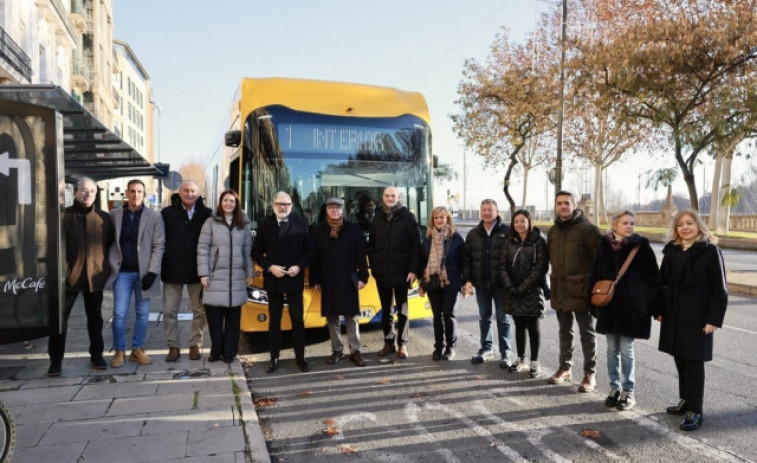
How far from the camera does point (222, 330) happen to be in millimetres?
6570

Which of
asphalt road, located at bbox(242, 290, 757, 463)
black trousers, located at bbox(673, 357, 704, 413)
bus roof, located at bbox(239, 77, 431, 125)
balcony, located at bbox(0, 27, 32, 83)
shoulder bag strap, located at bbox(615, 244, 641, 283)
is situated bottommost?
asphalt road, located at bbox(242, 290, 757, 463)

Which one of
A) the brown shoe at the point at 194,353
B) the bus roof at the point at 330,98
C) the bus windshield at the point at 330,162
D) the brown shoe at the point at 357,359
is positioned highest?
the bus roof at the point at 330,98

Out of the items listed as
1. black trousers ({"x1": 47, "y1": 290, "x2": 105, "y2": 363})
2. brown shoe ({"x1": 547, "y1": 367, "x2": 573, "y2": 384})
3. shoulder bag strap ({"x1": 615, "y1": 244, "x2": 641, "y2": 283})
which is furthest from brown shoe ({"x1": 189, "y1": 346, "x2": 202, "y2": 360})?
shoulder bag strap ({"x1": 615, "y1": 244, "x2": 641, "y2": 283})

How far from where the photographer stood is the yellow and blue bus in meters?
7.27

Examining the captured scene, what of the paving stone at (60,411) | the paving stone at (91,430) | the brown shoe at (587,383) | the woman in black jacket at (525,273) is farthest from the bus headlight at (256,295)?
the brown shoe at (587,383)

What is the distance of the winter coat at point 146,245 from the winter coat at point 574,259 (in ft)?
13.3

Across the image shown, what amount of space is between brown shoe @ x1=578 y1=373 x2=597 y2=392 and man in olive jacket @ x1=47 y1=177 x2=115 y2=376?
4.72 meters

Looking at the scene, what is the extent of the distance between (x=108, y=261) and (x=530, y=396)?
437cm

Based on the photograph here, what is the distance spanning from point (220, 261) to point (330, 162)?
1.94 m

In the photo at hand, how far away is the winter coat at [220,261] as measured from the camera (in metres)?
6.36

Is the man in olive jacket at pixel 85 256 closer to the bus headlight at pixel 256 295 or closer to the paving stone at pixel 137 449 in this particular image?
the bus headlight at pixel 256 295

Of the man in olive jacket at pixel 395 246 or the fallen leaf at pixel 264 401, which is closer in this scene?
the fallen leaf at pixel 264 401

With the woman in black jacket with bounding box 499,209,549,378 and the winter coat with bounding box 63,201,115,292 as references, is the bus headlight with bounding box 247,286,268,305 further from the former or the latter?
the woman in black jacket with bounding box 499,209,549,378

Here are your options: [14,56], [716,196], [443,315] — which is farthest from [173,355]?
[716,196]
